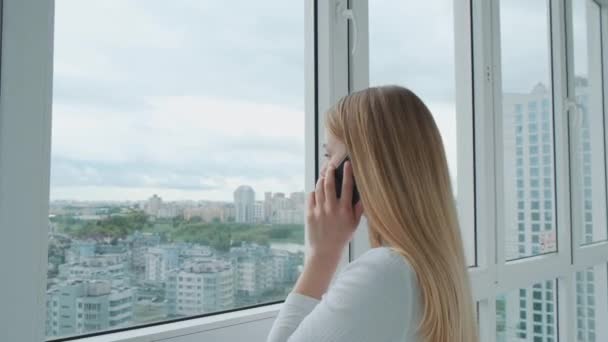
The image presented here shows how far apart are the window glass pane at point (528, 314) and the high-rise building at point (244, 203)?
1.15 meters

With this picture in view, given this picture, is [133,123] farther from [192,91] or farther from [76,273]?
[76,273]

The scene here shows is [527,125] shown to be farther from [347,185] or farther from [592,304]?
[347,185]

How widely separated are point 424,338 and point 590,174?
2284 millimetres

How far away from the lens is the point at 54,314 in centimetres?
85

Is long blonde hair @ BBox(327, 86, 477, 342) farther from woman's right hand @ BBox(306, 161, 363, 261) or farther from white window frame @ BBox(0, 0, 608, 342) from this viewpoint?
white window frame @ BBox(0, 0, 608, 342)

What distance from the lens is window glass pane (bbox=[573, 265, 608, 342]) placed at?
2.50m

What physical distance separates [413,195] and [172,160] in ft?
1.71

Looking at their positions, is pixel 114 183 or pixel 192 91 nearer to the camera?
pixel 114 183

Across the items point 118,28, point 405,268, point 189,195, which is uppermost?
point 118,28

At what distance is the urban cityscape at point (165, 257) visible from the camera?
2.87ft

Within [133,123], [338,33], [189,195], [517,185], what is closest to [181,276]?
[189,195]

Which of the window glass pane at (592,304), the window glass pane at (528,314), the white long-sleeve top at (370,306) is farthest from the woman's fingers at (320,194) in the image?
the window glass pane at (592,304)

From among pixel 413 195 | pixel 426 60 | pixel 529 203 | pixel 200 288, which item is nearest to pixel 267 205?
pixel 200 288

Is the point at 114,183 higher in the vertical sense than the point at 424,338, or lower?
higher
